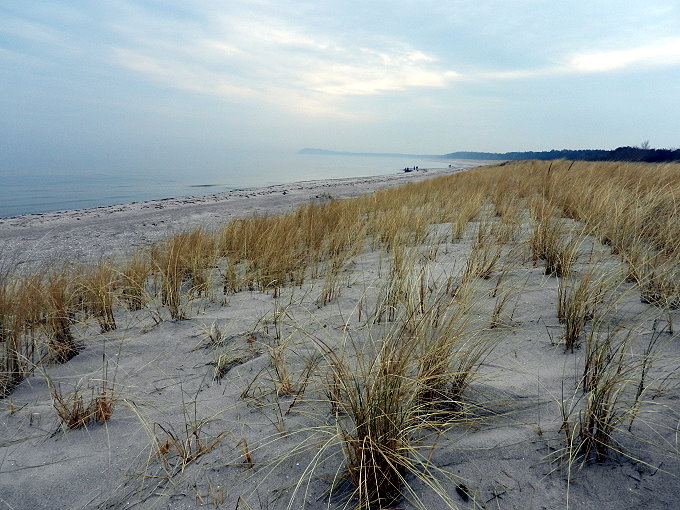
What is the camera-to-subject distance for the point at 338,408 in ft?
4.55

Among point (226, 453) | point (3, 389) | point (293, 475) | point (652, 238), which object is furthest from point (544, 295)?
point (3, 389)

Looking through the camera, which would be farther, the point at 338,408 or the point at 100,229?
the point at 100,229

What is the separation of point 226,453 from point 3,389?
1268mm

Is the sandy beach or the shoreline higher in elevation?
the shoreline

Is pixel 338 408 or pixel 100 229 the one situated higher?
pixel 100 229

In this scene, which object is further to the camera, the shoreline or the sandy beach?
the shoreline

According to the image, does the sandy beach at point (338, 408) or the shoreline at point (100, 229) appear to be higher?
the shoreline at point (100, 229)

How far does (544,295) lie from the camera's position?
2230mm

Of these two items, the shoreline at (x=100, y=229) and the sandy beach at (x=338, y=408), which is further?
the shoreline at (x=100, y=229)

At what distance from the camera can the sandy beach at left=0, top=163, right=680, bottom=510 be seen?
3.55 feet

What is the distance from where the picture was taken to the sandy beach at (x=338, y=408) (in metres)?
1.08

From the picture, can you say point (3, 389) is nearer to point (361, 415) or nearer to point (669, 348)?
point (361, 415)

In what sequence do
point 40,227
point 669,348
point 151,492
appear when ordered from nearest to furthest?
point 151,492
point 669,348
point 40,227

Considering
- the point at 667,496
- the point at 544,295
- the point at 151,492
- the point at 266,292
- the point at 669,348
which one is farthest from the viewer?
the point at 266,292
